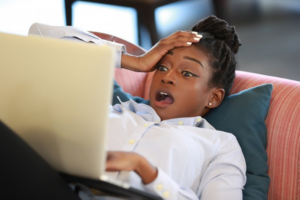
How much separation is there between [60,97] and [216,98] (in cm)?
87

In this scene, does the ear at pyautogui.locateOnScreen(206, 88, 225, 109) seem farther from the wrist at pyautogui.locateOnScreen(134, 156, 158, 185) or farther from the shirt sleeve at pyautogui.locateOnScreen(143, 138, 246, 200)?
the wrist at pyautogui.locateOnScreen(134, 156, 158, 185)

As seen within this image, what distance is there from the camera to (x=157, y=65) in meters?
1.61

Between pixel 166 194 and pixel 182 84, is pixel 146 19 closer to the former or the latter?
pixel 182 84

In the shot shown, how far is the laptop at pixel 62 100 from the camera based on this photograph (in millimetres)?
781

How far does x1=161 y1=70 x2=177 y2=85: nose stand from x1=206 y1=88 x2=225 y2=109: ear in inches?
6.8

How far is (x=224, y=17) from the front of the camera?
10.9 feet

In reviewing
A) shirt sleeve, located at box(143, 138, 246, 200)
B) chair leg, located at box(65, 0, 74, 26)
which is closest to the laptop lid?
shirt sleeve, located at box(143, 138, 246, 200)

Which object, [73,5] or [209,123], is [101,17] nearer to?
[73,5]

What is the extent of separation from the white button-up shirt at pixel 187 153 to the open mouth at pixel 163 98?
9cm

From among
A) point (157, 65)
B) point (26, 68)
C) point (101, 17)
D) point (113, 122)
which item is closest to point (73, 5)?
point (101, 17)

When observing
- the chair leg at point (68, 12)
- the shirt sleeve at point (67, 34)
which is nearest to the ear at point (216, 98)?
the shirt sleeve at point (67, 34)

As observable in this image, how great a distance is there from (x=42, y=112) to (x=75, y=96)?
0.10 metres

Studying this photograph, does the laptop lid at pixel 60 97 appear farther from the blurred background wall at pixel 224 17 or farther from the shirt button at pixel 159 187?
the blurred background wall at pixel 224 17

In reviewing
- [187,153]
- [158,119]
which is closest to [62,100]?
[187,153]
